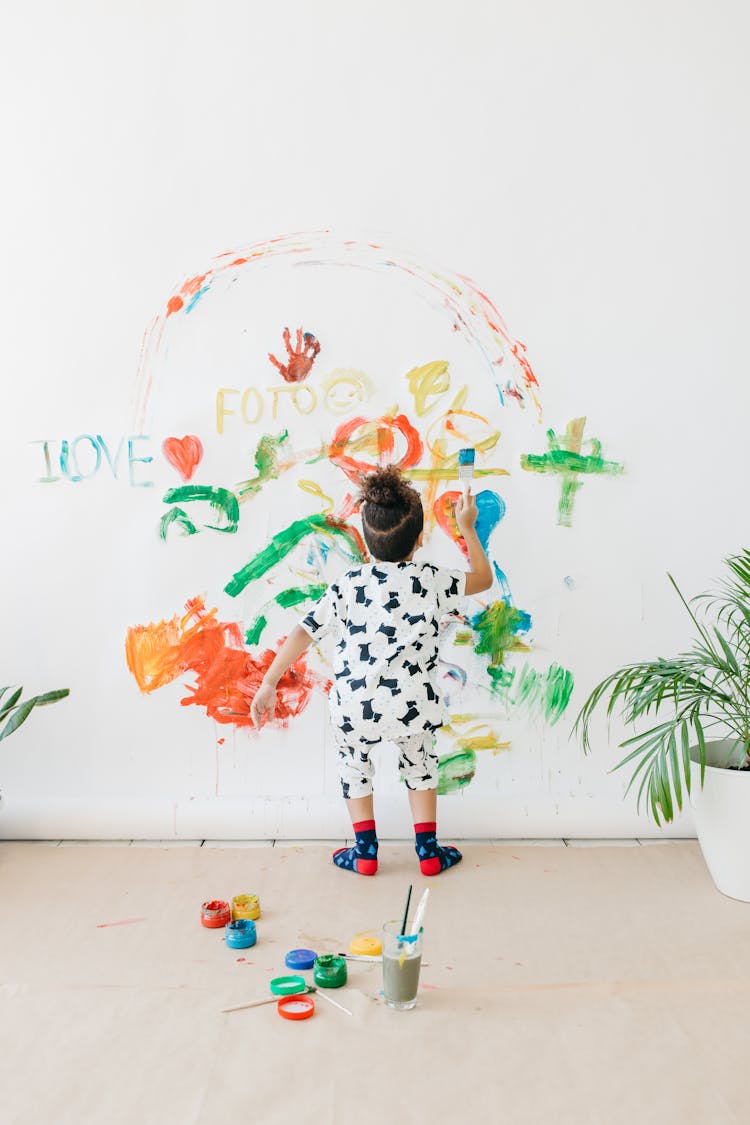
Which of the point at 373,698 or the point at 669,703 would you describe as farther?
the point at 669,703

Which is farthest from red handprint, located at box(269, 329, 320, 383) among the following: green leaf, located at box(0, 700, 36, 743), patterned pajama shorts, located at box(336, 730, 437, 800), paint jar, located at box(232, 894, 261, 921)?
paint jar, located at box(232, 894, 261, 921)

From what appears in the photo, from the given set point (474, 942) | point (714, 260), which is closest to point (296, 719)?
point (474, 942)

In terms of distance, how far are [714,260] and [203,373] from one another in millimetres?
1351

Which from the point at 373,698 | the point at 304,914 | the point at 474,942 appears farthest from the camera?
the point at 373,698

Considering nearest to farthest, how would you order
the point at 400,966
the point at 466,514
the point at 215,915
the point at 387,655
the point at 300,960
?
1. the point at 400,966
2. the point at 300,960
3. the point at 215,915
4. the point at 387,655
5. the point at 466,514

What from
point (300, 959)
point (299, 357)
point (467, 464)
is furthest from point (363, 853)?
point (299, 357)

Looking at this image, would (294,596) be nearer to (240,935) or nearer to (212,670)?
(212,670)

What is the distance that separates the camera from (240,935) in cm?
182

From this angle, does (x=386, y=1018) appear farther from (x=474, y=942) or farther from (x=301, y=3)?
(x=301, y=3)

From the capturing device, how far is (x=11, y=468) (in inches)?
96.4

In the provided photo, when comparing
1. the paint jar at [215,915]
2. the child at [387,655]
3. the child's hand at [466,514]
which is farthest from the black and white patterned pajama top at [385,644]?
the paint jar at [215,915]

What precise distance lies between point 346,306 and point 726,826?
1540mm

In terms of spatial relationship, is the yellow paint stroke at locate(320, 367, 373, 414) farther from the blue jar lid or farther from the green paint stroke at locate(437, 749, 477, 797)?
the blue jar lid

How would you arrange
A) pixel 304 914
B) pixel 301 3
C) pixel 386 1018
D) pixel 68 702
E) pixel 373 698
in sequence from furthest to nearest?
pixel 68 702 < pixel 301 3 < pixel 373 698 < pixel 304 914 < pixel 386 1018
